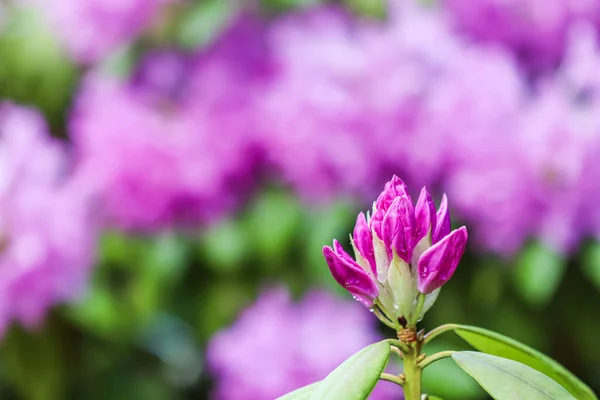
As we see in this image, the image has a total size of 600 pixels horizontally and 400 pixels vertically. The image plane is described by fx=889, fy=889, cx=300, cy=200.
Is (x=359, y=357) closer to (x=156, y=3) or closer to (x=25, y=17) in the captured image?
(x=156, y=3)

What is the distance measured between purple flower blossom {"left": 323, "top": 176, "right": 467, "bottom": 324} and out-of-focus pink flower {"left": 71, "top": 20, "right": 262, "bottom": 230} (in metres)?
0.74

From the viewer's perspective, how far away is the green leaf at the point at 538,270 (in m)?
0.90

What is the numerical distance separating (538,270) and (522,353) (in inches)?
22.9

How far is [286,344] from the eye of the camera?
958mm

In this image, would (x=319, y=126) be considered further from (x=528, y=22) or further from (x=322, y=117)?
(x=528, y=22)

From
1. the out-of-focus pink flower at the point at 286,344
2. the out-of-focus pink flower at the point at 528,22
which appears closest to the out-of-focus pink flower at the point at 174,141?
the out-of-focus pink flower at the point at 286,344

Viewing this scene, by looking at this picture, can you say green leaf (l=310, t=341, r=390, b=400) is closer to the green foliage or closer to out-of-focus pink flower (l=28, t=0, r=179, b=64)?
out-of-focus pink flower (l=28, t=0, r=179, b=64)

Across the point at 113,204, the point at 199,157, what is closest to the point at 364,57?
the point at 199,157

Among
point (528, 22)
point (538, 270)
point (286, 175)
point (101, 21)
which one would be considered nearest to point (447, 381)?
point (538, 270)

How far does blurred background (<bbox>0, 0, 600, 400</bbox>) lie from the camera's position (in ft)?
3.05

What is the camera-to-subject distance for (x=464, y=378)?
959 millimetres

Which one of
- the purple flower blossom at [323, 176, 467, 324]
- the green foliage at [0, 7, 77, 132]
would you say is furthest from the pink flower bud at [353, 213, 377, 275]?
the green foliage at [0, 7, 77, 132]

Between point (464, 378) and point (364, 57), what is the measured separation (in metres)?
0.37

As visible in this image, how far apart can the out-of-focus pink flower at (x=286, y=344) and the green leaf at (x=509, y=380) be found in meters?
0.60
